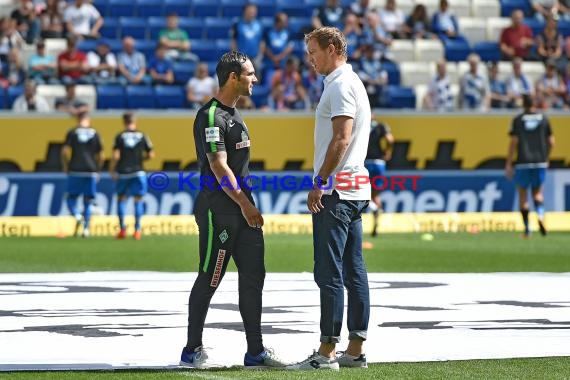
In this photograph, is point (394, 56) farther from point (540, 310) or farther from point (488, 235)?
point (540, 310)

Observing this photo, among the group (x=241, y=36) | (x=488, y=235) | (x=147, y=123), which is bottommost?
(x=488, y=235)

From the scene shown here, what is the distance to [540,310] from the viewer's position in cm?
1234

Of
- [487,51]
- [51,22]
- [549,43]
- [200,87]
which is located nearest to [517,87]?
[487,51]

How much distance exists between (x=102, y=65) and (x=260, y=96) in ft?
10.9

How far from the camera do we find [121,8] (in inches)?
1174

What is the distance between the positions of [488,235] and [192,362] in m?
17.0

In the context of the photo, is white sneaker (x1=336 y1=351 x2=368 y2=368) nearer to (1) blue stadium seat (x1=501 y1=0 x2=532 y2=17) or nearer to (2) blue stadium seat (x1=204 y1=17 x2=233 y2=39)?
(2) blue stadium seat (x1=204 y1=17 x2=233 y2=39)

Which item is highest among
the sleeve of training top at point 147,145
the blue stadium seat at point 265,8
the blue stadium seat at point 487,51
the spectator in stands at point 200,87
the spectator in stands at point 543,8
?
the spectator in stands at point 543,8

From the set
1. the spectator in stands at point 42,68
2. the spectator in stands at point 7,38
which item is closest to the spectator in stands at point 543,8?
the spectator in stands at point 42,68

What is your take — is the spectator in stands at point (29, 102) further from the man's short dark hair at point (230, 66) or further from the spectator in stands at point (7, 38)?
the man's short dark hair at point (230, 66)

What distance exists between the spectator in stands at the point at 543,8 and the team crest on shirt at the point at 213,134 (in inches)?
963

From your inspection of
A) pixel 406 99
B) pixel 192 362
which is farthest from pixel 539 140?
pixel 192 362

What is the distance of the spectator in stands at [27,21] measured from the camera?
91.4ft

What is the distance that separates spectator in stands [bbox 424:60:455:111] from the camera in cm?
2795
